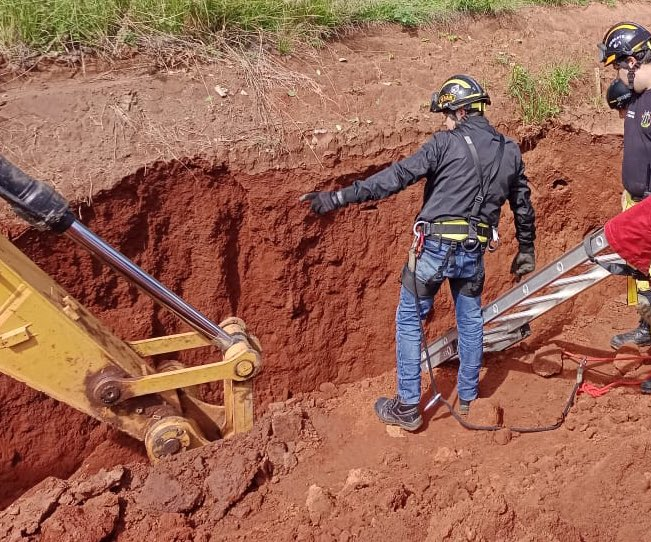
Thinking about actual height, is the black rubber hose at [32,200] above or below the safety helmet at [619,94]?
above

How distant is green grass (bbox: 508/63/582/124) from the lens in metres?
6.03

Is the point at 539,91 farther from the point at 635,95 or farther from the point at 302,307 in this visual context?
the point at 302,307

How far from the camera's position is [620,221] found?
136 inches

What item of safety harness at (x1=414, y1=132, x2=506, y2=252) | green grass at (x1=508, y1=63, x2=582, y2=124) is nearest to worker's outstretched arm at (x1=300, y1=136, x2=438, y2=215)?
safety harness at (x1=414, y1=132, x2=506, y2=252)

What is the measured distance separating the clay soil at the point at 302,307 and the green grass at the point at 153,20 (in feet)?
0.78

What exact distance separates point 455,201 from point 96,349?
2240 mm

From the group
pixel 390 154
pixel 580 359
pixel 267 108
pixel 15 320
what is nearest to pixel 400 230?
pixel 390 154

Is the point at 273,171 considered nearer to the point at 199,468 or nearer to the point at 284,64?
the point at 284,64

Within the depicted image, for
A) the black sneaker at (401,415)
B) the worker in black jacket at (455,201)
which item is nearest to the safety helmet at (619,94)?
the worker in black jacket at (455,201)

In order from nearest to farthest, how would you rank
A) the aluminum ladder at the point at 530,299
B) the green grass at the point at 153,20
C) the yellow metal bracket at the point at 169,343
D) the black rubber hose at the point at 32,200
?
the black rubber hose at the point at 32,200, the yellow metal bracket at the point at 169,343, the aluminum ladder at the point at 530,299, the green grass at the point at 153,20

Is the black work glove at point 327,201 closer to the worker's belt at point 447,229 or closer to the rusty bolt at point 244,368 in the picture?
the worker's belt at point 447,229

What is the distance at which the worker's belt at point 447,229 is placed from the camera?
4.09 meters

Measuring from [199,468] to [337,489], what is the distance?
854 millimetres

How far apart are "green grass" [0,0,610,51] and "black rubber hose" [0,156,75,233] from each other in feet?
9.21
